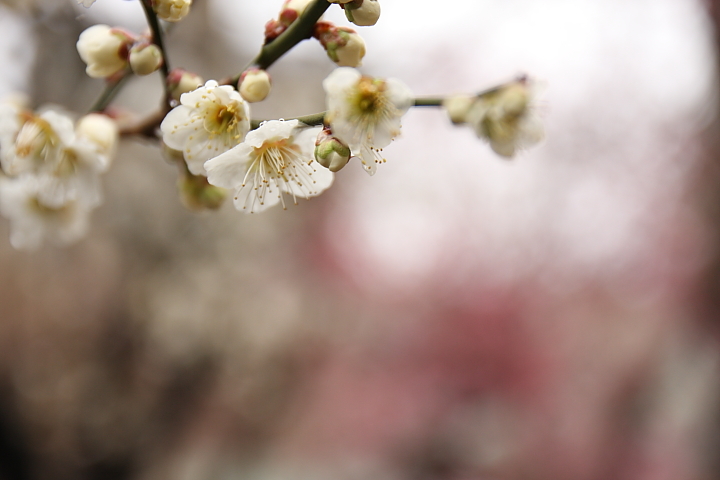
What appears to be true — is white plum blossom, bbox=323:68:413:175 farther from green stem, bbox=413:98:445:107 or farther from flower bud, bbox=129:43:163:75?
flower bud, bbox=129:43:163:75

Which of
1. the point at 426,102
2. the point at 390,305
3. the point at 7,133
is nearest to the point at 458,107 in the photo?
the point at 426,102

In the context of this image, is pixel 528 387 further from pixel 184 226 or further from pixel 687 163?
pixel 184 226

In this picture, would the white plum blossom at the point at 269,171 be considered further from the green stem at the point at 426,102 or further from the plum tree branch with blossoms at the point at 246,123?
the green stem at the point at 426,102

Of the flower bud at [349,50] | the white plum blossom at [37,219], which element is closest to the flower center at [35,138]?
the white plum blossom at [37,219]

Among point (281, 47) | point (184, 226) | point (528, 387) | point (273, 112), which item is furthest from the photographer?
point (273, 112)

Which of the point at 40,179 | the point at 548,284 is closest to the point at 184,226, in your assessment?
the point at 40,179

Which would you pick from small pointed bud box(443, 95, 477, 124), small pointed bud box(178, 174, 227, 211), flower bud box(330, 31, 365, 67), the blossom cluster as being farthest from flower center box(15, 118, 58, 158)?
small pointed bud box(443, 95, 477, 124)

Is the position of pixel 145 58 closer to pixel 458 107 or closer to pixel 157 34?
pixel 157 34
